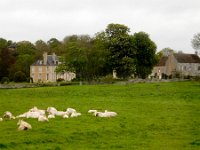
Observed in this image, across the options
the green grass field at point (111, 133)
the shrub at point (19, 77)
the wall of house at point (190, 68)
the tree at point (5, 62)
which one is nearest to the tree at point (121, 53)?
the shrub at point (19, 77)

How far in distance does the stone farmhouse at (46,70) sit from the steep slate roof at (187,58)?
3022 cm

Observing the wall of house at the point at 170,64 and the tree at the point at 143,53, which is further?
the wall of house at the point at 170,64

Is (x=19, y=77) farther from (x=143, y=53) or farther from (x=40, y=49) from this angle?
(x=40, y=49)

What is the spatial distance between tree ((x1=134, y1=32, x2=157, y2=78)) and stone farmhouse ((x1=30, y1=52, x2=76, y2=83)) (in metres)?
29.0

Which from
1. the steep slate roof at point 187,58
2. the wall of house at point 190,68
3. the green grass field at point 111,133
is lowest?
the green grass field at point 111,133

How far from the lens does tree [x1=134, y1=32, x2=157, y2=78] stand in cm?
9675

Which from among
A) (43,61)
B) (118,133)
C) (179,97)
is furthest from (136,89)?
(43,61)

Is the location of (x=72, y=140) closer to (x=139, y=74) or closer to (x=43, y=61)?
(x=139, y=74)

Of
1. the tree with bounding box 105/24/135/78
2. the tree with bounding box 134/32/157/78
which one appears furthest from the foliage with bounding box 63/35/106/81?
the tree with bounding box 134/32/157/78

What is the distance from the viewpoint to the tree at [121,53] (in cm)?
9056

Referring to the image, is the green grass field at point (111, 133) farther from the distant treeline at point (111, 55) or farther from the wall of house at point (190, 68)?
the wall of house at point (190, 68)

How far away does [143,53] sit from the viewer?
97.6 meters

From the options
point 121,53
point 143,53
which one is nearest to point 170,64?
point 143,53

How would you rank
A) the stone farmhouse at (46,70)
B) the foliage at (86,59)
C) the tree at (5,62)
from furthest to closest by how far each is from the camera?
the stone farmhouse at (46,70), the tree at (5,62), the foliage at (86,59)
